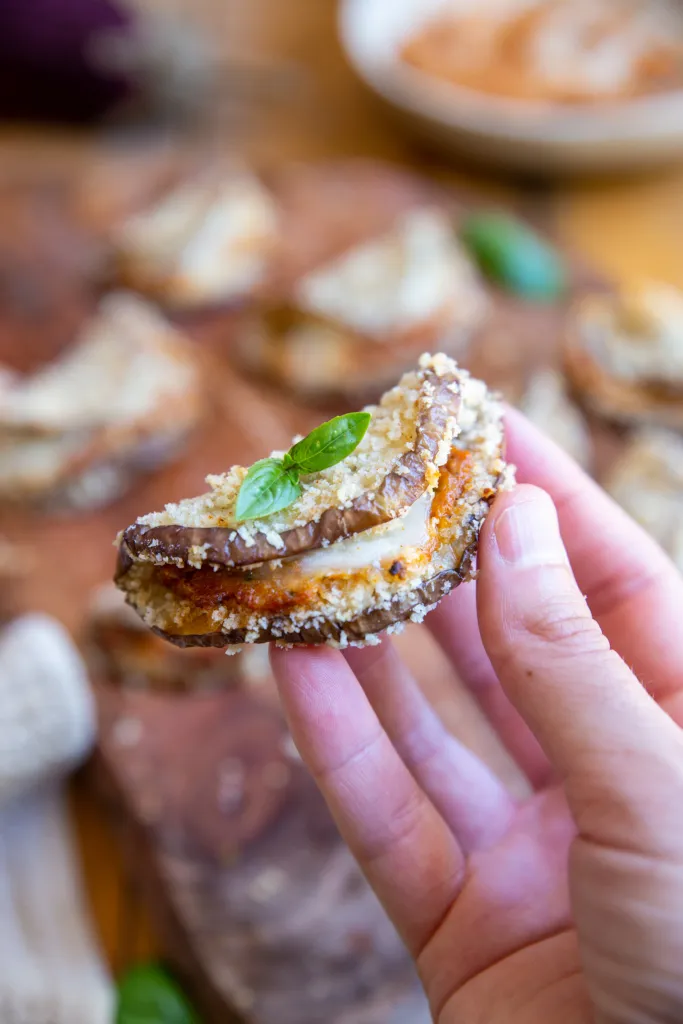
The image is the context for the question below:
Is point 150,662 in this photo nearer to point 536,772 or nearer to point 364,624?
point 536,772

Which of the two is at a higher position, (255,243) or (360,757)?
(255,243)

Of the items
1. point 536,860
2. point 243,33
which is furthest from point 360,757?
point 243,33

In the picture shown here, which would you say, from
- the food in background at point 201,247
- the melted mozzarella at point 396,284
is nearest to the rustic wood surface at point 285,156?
the melted mozzarella at point 396,284

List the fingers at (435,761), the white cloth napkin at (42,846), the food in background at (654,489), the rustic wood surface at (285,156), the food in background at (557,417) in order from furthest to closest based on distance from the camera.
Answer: the food in background at (557,417), the food in background at (654,489), the rustic wood surface at (285,156), the white cloth napkin at (42,846), the fingers at (435,761)

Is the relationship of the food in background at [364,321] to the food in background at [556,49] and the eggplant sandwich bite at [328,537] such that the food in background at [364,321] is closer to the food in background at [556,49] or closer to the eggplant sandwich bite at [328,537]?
the food in background at [556,49]

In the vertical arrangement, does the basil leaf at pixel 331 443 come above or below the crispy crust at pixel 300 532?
above

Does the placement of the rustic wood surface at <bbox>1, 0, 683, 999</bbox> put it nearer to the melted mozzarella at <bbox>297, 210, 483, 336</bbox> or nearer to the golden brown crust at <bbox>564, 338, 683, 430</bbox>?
the melted mozzarella at <bbox>297, 210, 483, 336</bbox>

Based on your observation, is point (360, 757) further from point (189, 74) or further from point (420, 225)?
point (189, 74)
